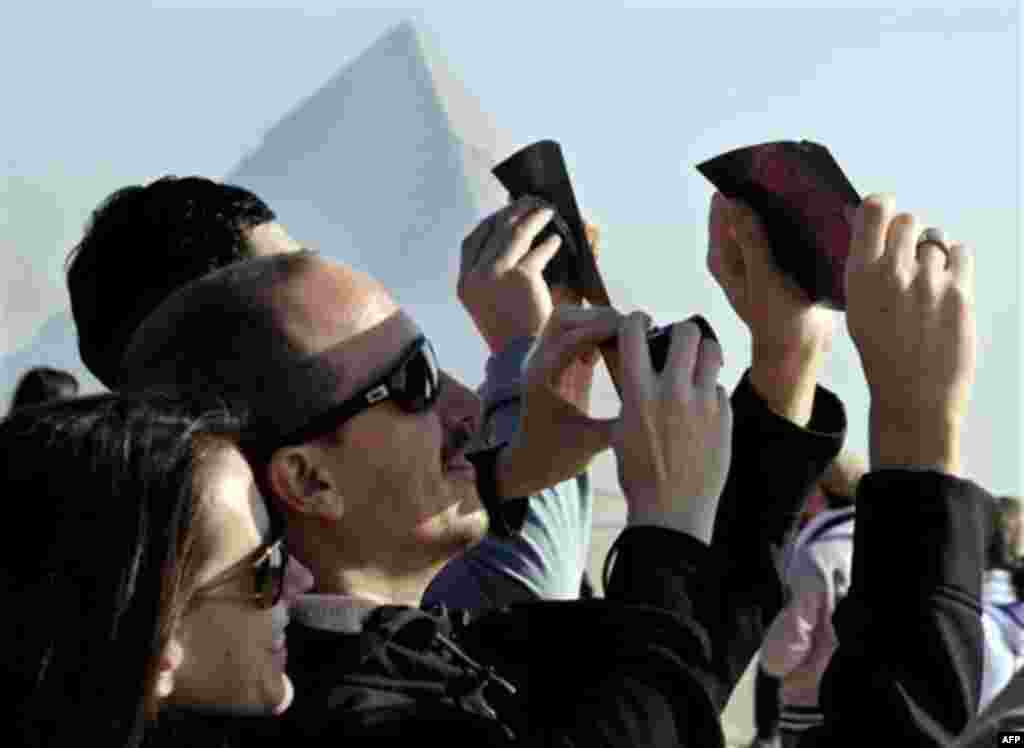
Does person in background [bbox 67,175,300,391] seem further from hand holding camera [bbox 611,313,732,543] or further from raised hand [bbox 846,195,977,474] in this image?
raised hand [bbox 846,195,977,474]

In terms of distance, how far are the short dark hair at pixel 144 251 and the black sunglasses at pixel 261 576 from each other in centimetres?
66

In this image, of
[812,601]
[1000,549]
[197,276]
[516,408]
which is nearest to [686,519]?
[516,408]

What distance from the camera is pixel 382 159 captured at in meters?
4.88

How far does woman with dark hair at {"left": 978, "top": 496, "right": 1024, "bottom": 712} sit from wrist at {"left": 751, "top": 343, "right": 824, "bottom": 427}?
4.76ft

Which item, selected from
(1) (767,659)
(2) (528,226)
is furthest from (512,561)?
(1) (767,659)

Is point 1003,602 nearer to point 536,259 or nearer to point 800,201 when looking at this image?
point 536,259

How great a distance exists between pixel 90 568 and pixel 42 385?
2856 mm

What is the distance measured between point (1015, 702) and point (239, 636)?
26.5 inches

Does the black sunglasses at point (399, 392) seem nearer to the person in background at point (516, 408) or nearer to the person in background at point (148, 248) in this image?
the person in background at point (516, 408)

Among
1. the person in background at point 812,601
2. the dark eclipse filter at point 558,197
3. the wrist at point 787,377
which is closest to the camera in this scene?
the wrist at point 787,377

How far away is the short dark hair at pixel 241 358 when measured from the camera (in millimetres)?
1736

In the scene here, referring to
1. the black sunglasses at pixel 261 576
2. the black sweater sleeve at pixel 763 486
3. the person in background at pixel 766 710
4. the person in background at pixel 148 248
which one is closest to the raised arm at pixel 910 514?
the black sweater sleeve at pixel 763 486

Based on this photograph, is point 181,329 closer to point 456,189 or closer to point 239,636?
point 239,636

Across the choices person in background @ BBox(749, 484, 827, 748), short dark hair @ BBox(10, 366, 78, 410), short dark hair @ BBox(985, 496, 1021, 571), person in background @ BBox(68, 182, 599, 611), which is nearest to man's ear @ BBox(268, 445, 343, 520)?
person in background @ BBox(68, 182, 599, 611)
